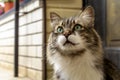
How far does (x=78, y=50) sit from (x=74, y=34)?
82mm

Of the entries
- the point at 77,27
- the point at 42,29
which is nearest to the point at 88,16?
the point at 77,27

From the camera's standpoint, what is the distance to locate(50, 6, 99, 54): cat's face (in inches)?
51.3

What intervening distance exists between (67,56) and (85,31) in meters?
0.15

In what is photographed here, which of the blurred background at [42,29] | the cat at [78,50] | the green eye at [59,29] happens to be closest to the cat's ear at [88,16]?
the cat at [78,50]

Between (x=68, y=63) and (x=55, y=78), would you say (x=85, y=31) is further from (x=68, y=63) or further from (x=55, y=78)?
(x=55, y=78)

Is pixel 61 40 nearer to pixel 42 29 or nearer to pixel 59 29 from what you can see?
pixel 59 29

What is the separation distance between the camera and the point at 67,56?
1354 mm

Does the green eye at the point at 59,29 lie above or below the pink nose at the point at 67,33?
above

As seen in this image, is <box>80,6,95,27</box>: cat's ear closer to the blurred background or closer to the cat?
the cat

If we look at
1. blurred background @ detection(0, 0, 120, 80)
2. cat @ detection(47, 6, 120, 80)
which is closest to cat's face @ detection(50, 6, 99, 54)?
cat @ detection(47, 6, 120, 80)

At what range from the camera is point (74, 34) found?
130 centimetres

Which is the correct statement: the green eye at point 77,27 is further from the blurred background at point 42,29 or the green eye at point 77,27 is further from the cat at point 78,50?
the blurred background at point 42,29

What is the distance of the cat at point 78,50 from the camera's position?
4.33ft

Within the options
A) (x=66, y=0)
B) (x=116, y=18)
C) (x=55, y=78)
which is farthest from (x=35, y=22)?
(x=55, y=78)
